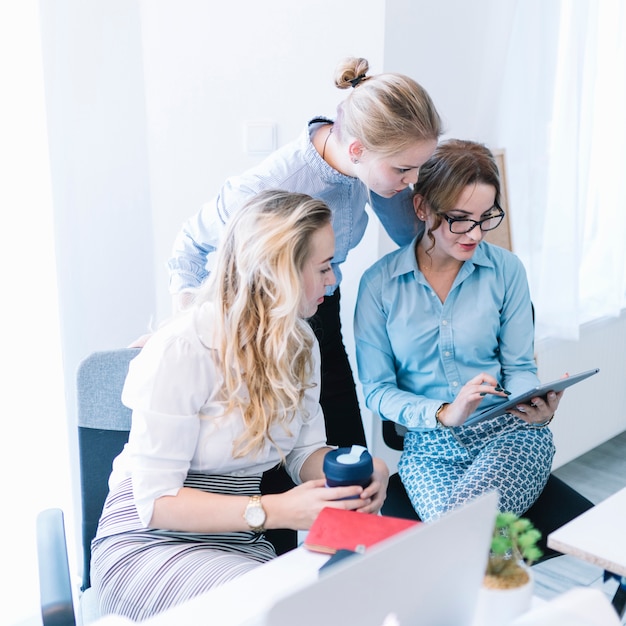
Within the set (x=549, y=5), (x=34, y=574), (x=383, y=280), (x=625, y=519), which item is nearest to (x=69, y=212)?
(x=383, y=280)

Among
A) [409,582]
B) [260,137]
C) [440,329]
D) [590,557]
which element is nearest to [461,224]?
[440,329]

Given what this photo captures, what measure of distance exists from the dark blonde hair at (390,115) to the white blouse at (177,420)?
1.64 ft

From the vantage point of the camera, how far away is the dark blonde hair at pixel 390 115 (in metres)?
1.48

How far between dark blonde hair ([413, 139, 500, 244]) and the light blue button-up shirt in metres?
0.15

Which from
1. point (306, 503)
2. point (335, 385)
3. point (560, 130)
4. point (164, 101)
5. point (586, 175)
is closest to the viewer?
point (306, 503)

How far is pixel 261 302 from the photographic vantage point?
1.36 m

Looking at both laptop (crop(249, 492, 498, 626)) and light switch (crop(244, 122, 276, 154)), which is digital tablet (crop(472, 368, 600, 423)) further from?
light switch (crop(244, 122, 276, 154))

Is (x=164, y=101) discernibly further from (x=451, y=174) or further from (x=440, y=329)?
(x=440, y=329)

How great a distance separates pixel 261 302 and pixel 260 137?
3.11 ft

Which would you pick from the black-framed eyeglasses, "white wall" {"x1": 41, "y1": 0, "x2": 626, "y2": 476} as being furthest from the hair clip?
"white wall" {"x1": 41, "y1": 0, "x2": 626, "y2": 476}

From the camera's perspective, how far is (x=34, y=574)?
6.84 ft

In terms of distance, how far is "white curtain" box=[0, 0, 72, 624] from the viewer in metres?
1.86

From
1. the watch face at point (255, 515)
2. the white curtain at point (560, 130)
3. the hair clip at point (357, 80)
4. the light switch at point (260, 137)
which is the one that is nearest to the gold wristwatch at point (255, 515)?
the watch face at point (255, 515)

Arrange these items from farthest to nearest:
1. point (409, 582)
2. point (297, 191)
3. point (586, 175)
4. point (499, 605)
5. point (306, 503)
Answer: point (586, 175)
point (297, 191)
point (306, 503)
point (499, 605)
point (409, 582)
